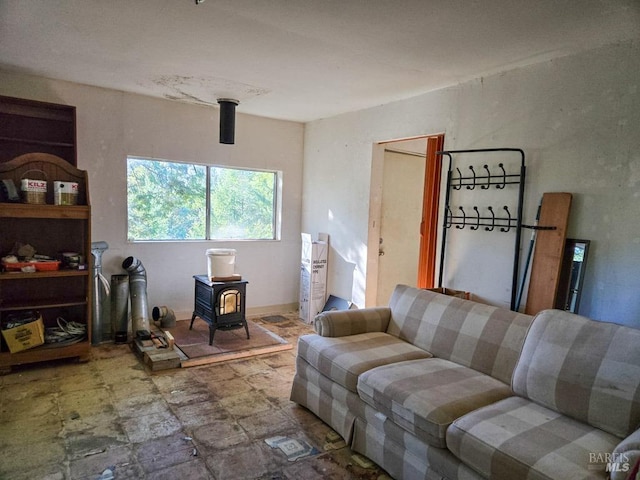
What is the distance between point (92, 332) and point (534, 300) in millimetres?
3832

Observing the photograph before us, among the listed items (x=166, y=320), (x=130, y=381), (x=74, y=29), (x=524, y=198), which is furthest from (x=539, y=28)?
(x=166, y=320)

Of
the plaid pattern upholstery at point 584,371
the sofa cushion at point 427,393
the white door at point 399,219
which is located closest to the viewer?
the plaid pattern upholstery at point 584,371

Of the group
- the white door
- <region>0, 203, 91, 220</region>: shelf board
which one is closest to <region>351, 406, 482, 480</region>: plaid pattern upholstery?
the white door

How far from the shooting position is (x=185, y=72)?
3268mm

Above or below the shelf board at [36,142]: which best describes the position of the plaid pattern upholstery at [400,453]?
below

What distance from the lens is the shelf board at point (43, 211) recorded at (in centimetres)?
304

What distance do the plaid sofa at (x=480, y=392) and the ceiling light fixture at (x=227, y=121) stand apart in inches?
84.1

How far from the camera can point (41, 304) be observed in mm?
3287

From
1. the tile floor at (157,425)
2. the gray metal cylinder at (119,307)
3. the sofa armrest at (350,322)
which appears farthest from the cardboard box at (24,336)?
the sofa armrest at (350,322)

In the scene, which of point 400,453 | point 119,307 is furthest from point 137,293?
point 400,453

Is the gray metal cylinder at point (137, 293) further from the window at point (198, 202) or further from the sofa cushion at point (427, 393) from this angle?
the sofa cushion at point (427, 393)

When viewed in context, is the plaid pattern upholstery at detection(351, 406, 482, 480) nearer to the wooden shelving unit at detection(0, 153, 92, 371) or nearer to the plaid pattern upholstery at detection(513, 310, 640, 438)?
the plaid pattern upholstery at detection(513, 310, 640, 438)

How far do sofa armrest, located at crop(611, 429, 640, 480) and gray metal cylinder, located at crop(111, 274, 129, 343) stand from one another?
3898mm

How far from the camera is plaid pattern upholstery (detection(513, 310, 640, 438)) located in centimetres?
171
